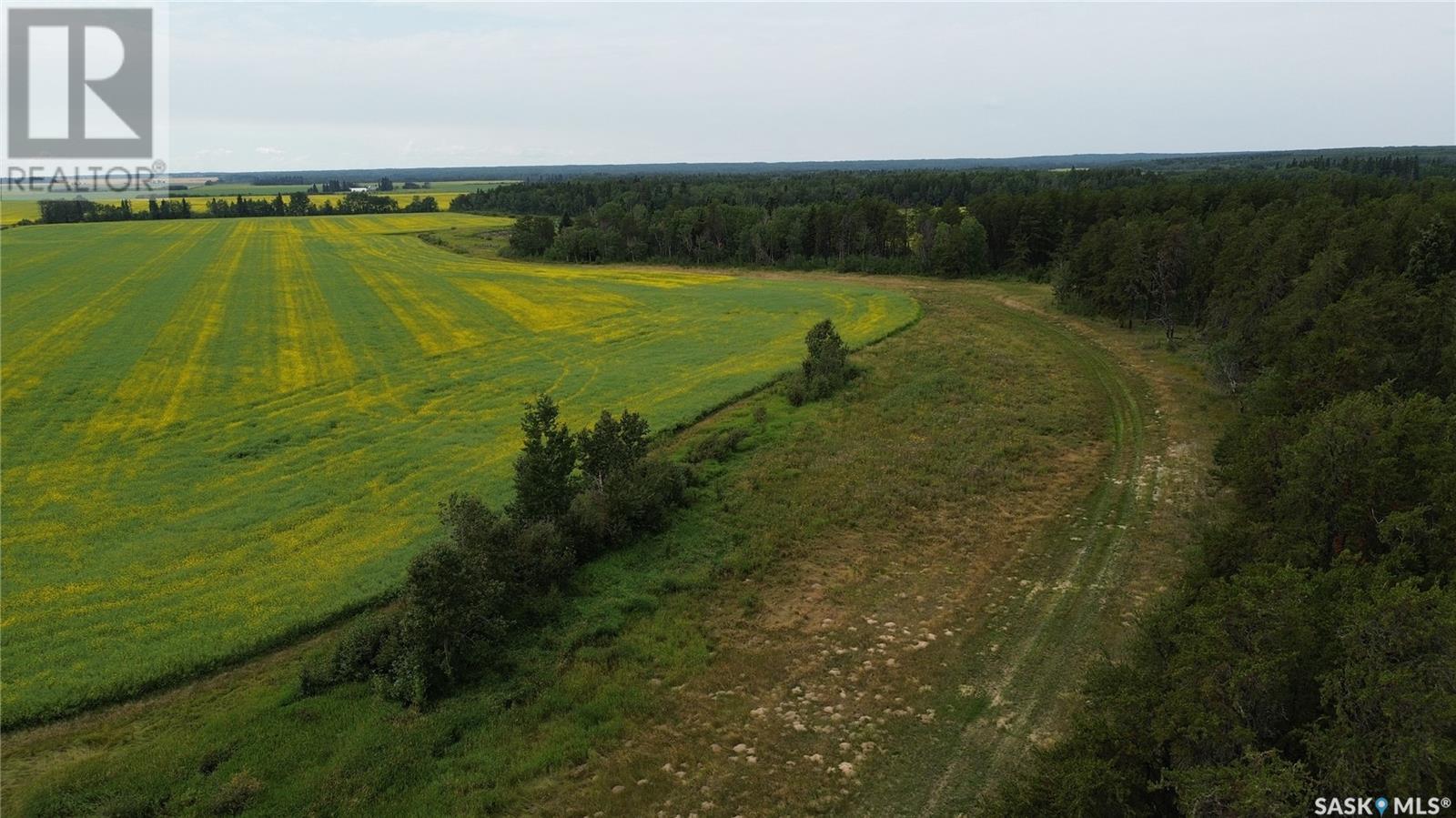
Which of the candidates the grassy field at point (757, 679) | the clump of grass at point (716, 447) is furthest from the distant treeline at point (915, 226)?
the grassy field at point (757, 679)

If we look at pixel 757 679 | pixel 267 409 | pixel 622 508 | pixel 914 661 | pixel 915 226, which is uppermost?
pixel 915 226

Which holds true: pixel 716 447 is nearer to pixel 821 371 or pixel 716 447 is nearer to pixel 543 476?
pixel 543 476

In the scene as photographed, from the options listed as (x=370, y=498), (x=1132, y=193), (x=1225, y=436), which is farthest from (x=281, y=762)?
(x=1132, y=193)

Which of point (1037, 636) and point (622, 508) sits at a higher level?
point (622, 508)

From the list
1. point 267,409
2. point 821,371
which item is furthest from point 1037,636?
point 267,409

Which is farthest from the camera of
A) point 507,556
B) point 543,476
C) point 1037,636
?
point 543,476

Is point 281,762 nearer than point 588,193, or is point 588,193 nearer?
point 281,762

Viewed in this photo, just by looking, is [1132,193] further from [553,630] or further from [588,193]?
[588,193]
